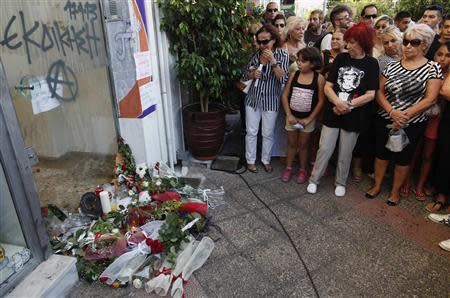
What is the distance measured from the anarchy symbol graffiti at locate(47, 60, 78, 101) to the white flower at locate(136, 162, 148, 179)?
988mm

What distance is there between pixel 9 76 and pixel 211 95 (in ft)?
7.13

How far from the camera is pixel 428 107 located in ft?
10.1

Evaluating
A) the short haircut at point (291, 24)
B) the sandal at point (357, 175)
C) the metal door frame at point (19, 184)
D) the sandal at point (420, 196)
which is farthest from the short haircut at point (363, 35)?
the metal door frame at point (19, 184)

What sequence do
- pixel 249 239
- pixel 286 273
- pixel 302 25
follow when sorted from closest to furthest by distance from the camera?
pixel 286 273
pixel 249 239
pixel 302 25

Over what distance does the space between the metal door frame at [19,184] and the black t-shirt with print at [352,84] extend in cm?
276

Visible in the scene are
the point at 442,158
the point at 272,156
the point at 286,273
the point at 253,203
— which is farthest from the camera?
the point at 272,156

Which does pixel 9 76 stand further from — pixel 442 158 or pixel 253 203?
pixel 442 158

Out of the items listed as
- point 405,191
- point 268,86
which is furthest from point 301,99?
point 405,191

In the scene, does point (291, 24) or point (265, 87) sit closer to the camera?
point (265, 87)

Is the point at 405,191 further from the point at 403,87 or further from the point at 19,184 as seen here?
the point at 19,184

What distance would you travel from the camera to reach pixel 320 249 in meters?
2.85

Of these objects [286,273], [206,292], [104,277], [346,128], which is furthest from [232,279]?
[346,128]

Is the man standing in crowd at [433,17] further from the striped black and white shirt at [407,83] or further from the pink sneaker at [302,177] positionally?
the pink sneaker at [302,177]

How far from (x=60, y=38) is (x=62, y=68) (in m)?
0.25
